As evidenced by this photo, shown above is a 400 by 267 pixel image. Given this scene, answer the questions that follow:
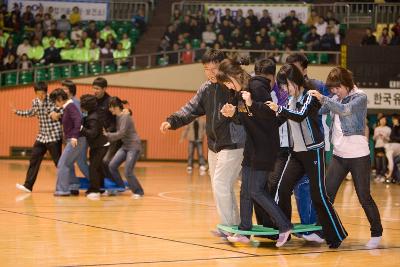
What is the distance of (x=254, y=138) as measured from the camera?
884 cm

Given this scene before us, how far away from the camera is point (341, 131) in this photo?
9219 mm

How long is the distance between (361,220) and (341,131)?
306 cm

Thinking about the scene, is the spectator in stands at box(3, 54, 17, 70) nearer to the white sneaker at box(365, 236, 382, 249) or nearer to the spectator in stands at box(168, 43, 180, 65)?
the spectator in stands at box(168, 43, 180, 65)

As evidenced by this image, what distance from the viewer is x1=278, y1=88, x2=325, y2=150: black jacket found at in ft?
28.4

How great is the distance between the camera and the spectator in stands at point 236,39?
1090 inches

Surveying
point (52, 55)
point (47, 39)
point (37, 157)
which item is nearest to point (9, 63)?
point (52, 55)

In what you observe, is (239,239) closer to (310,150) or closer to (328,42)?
(310,150)

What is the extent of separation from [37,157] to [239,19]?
14808 mm

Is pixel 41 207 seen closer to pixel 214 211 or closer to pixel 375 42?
pixel 214 211

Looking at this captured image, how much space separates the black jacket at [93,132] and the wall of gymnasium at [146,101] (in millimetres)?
13171

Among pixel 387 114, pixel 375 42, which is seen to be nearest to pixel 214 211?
pixel 387 114

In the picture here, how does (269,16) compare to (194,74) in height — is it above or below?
above

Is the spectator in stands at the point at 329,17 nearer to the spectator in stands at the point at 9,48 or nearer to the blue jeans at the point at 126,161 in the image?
the spectator in stands at the point at 9,48

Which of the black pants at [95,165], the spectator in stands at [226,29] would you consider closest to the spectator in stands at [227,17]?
the spectator in stands at [226,29]
